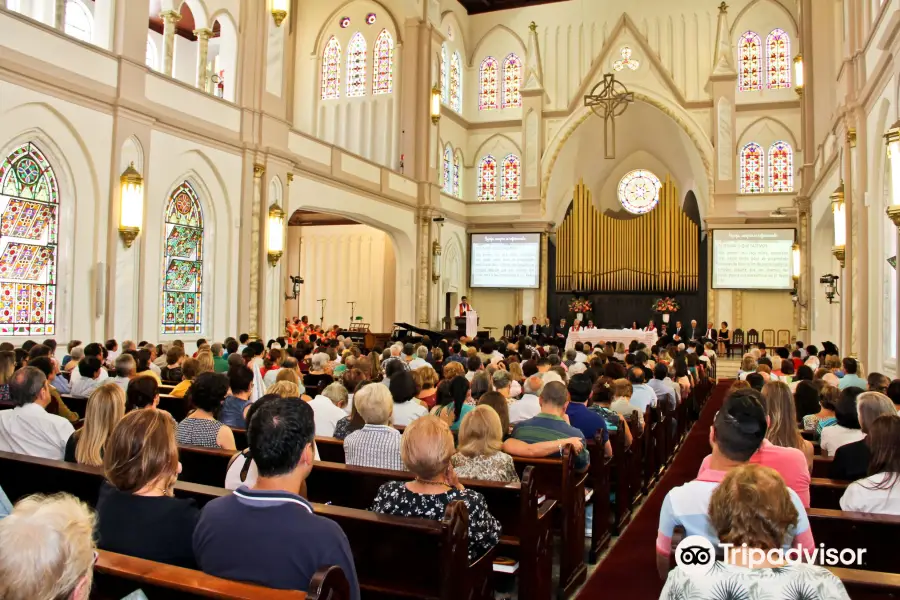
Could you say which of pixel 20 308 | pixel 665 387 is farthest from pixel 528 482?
pixel 20 308

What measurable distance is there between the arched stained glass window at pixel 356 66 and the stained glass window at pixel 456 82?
12.5 feet

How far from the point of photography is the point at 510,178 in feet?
80.6

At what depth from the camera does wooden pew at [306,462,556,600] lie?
3.41 m

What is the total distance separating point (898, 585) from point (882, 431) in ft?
3.89

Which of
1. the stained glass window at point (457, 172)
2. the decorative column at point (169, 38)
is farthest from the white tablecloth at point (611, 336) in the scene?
the decorative column at point (169, 38)

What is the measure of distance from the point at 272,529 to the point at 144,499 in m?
0.61

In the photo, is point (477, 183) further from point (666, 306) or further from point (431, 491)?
point (431, 491)

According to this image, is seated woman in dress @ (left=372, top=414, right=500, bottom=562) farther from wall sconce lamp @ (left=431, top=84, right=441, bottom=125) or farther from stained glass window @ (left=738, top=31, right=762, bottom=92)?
stained glass window @ (left=738, top=31, right=762, bottom=92)

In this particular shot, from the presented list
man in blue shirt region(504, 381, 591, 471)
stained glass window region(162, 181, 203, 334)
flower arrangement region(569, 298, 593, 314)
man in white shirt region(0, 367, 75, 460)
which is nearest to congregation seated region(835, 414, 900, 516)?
man in blue shirt region(504, 381, 591, 471)

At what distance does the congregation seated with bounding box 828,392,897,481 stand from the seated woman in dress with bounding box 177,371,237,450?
3.43m

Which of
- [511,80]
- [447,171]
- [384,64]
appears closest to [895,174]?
[384,64]

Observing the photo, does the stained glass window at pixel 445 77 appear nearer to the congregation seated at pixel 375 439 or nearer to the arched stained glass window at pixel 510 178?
the arched stained glass window at pixel 510 178

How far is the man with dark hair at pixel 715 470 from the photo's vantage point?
2.54m

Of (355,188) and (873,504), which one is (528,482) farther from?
(355,188)
